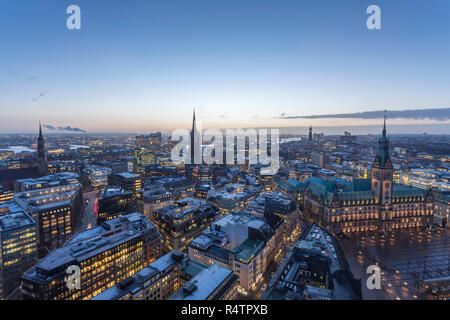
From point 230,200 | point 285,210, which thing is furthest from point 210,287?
point 230,200

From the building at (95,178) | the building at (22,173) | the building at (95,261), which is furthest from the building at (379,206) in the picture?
the building at (22,173)

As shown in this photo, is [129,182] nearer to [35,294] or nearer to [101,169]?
[101,169]

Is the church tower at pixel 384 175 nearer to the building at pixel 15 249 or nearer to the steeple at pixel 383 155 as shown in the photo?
the steeple at pixel 383 155

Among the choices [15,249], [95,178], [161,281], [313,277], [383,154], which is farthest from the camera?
[95,178]

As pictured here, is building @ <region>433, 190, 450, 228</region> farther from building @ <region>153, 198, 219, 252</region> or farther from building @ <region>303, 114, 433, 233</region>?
building @ <region>153, 198, 219, 252</region>

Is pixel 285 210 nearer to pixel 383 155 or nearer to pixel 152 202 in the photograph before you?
pixel 383 155
